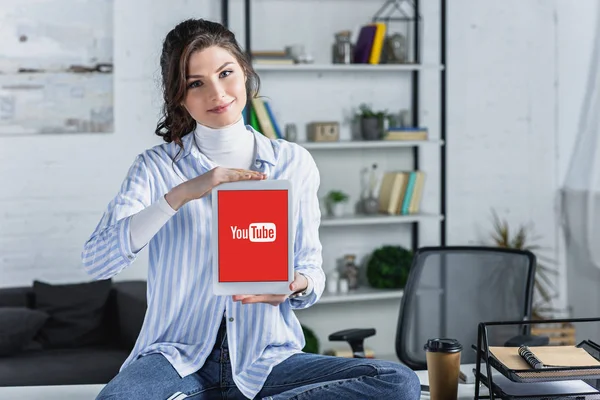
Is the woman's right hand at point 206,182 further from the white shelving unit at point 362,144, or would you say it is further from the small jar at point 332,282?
the small jar at point 332,282

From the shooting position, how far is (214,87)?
1.94 m

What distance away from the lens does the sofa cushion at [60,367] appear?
3.56 m

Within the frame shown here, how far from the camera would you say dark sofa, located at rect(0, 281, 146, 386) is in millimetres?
3689

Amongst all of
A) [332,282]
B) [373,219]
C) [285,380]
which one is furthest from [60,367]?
[285,380]

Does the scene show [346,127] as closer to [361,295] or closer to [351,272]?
[351,272]

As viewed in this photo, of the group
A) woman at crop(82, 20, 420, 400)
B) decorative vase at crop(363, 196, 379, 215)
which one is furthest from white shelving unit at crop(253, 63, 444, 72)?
woman at crop(82, 20, 420, 400)

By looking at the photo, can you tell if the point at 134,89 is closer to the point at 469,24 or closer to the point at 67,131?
the point at 67,131

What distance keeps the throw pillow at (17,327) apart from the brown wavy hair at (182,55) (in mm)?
2016

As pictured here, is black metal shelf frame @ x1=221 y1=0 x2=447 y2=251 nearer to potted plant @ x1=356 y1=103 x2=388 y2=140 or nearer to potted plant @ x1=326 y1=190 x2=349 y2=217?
potted plant @ x1=356 y1=103 x2=388 y2=140

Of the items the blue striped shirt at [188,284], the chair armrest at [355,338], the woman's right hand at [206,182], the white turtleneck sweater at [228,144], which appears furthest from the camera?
the chair armrest at [355,338]

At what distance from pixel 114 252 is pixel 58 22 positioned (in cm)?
267

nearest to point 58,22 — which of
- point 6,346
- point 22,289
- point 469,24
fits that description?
point 22,289

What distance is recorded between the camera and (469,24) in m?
4.73

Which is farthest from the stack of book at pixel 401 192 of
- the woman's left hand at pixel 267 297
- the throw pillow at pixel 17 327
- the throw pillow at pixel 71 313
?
the woman's left hand at pixel 267 297
